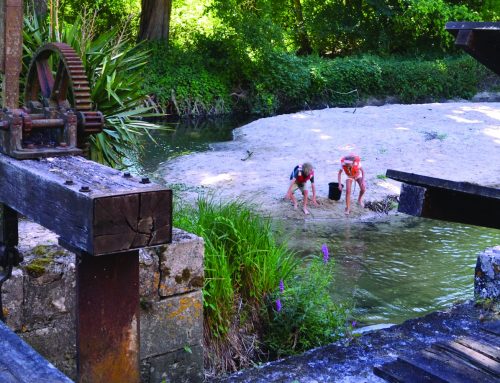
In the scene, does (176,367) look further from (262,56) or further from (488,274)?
(262,56)

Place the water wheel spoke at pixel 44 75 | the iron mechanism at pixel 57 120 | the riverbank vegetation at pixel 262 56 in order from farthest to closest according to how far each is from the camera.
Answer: the riverbank vegetation at pixel 262 56, the water wheel spoke at pixel 44 75, the iron mechanism at pixel 57 120

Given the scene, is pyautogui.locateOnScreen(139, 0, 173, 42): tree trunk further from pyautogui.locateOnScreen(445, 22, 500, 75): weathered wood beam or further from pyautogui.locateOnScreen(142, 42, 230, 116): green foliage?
pyautogui.locateOnScreen(445, 22, 500, 75): weathered wood beam

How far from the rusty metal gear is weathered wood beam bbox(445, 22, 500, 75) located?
5.20ft

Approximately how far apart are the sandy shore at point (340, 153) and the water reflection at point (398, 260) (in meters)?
0.90

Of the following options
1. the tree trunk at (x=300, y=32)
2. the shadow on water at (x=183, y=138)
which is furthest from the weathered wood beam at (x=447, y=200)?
the tree trunk at (x=300, y=32)

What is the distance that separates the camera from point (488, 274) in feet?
17.7

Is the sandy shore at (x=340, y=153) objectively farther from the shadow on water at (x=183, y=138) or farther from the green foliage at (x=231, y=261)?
the green foliage at (x=231, y=261)

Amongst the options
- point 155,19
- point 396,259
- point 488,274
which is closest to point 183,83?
point 155,19

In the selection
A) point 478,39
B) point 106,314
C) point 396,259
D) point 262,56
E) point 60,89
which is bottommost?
Answer: point 396,259

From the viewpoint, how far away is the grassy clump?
5.46 metres

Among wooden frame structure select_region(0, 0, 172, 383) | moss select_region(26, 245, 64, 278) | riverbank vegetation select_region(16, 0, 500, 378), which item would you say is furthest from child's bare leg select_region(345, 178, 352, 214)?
wooden frame structure select_region(0, 0, 172, 383)

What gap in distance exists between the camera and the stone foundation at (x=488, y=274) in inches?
209

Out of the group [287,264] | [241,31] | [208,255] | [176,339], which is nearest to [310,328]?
[287,264]

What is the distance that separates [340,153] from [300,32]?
16957 mm
